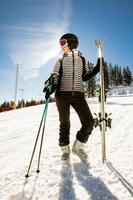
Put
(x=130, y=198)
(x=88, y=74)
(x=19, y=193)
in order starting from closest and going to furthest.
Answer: (x=130, y=198)
(x=19, y=193)
(x=88, y=74)

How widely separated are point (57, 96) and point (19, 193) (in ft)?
6.55

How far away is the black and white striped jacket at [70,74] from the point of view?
173 inches

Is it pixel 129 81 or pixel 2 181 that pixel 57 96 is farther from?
pixel 129 81

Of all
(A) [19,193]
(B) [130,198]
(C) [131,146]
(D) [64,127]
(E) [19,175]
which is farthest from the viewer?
(C) [131,146]

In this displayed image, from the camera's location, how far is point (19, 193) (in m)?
2.98

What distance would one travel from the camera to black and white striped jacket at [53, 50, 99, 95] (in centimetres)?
440

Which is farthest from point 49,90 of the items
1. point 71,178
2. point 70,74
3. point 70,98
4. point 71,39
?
point 71,178

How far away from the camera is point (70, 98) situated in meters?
4.35

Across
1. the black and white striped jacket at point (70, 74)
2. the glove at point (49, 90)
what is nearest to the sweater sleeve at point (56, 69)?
the black and white striped jacket at point (70, 74)

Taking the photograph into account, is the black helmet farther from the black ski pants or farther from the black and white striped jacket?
the black ski pants

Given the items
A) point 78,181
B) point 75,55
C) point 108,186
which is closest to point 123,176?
point 108,186

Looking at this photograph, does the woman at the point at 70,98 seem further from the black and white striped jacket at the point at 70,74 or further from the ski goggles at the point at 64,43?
the ski goggles at the point at 64,43

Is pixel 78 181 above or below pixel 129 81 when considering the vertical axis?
below

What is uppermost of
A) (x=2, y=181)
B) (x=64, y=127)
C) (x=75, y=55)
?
(x=75, y=55)
